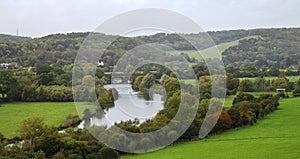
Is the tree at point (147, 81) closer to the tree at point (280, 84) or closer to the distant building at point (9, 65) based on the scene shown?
the tree at point (280, 84)

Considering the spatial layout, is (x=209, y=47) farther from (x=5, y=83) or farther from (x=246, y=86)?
(x=5, y=83)

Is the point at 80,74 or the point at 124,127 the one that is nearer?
the point at 124,127

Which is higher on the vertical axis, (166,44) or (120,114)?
(166,44)

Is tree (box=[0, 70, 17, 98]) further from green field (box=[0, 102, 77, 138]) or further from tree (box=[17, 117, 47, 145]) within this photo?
tree (box=[17, 117, 47, 145])

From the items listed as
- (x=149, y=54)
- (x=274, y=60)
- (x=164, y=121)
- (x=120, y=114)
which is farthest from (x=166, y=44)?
(x=274, y=60)

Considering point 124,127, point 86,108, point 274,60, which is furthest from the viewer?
point 274,60

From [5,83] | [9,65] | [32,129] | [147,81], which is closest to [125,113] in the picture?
[32,129]

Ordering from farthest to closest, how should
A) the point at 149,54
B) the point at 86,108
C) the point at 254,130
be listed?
the point at 149,54, the point at 86,108, the point at 254,130

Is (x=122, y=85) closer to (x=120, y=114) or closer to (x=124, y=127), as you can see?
(x=120, y=114)
